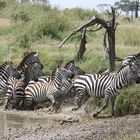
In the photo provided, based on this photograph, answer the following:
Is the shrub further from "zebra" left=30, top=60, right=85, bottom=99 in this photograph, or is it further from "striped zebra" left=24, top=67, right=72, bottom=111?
"striped zebra" left=24, top=67, right=72, bottom=111

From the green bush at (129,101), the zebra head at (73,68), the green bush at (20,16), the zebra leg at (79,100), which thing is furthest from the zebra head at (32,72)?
the green bush at (20,16)

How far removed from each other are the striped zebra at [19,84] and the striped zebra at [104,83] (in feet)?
7.29

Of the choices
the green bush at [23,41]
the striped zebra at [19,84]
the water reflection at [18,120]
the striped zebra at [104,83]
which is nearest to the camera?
the water reflection at [18,120]

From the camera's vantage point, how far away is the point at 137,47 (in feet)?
80.3

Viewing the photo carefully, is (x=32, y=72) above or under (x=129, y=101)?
above

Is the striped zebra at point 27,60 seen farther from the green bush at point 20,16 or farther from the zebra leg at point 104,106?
the green bush at point 20,16

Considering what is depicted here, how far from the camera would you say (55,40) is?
27.1m

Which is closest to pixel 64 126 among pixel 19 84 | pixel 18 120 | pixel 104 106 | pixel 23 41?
pixel 104 106

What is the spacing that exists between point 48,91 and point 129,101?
3.68m

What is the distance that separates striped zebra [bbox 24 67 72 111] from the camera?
1784cm

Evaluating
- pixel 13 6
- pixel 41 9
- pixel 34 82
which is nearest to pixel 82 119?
pixel 34 82

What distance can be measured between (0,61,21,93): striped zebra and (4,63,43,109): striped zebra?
29cm

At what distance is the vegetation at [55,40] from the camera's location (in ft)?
63.9

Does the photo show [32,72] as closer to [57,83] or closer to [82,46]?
[57,83]
